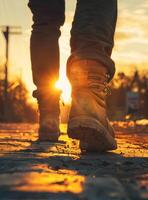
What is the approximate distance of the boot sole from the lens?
305cm

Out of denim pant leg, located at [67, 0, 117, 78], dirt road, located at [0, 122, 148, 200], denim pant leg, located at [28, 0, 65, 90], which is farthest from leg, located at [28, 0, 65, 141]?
dirt road, located at [0, 122, 148, 200]

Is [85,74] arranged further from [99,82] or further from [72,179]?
[72,179]

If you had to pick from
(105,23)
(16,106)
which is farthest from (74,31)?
(16,106)

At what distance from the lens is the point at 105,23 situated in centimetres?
331

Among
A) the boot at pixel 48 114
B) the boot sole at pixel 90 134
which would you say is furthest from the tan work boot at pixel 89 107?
the boot at pixel 48 114

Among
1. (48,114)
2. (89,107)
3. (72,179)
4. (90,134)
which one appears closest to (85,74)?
(89,107)

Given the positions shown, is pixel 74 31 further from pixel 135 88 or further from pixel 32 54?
pixel 135 88

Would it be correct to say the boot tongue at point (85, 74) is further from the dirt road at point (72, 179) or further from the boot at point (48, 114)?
the boot at point (48, 114)

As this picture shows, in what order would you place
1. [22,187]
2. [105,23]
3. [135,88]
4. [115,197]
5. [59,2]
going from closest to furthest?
[115,197] → [22,187] → [105,23] → [59,2] → [135,88]

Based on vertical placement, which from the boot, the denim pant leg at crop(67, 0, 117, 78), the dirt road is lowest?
the dirt road

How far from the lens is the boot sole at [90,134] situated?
10.0 ft

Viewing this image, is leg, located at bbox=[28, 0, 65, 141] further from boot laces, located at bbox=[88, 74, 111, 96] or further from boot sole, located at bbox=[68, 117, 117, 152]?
boot sole, located at bbox=[68, 117, 117, 152]

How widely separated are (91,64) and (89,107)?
0.26 m

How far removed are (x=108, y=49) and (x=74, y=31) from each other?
232mm
